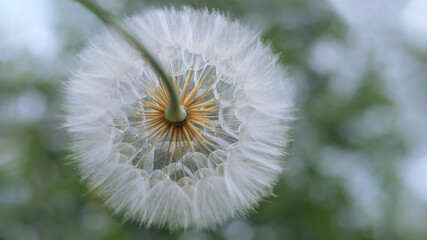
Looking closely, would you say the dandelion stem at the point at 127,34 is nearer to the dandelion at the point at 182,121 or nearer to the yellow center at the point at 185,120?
the yellow center at the point at 185,120

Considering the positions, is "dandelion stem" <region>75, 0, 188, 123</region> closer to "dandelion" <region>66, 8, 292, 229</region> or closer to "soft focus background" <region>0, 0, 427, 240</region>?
"dandelion" <region>66, 8, 292, 229</region>

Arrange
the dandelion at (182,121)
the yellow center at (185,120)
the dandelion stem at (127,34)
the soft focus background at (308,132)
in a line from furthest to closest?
the soft focus background at (308,132)
the yellow center at (185,120)
the dandelion at (182,121)
the dandelion stem at (127,34)

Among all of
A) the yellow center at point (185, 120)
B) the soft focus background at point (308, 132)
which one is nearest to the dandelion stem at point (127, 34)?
the yellow center at point (185, 120)

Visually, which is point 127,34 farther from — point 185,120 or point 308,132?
Answer: point 308,132

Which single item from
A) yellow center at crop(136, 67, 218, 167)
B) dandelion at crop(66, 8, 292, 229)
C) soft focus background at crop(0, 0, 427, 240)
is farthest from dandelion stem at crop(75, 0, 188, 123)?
soft focus background at crop(0, 0, 427, 240)

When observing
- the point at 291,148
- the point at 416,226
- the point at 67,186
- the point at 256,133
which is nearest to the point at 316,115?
the point at 291,148

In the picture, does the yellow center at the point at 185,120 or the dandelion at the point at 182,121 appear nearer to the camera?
the dandelion at the point at 182,121

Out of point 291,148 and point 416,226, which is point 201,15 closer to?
point 291,148
